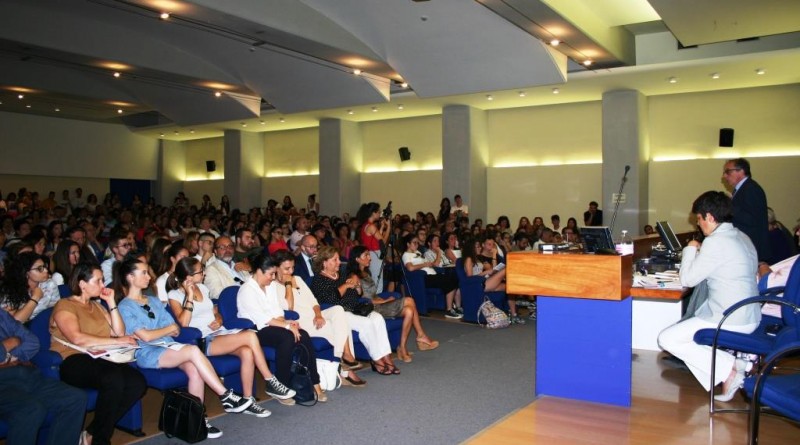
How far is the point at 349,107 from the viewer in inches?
561

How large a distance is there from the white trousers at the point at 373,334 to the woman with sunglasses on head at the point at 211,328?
3.50ft

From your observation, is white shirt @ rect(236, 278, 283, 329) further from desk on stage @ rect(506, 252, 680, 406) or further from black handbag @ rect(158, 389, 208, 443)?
desk on stage @ rect(506, 252, 680, 406)

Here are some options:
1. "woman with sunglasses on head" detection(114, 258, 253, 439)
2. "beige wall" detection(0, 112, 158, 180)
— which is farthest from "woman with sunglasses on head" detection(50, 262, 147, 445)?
"beige wall" detection(0, 112, 158, 180)

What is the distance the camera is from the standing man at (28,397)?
330 cm

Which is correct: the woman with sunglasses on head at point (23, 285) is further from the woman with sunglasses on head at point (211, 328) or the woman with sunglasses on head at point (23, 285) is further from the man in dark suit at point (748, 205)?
the man in dark suit at point (748, 205)

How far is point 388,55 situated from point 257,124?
22.3ft

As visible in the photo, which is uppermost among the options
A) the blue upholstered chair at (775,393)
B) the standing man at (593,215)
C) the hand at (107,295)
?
the standing man at (593,215)

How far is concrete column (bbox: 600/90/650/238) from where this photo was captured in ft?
40.5

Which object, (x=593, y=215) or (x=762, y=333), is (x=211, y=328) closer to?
(x=762, y=333)

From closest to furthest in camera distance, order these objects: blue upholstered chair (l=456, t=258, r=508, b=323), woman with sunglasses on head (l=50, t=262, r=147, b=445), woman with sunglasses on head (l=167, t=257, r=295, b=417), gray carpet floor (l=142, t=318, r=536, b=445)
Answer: woman with sunglasses on head (l=50, t=262, r=147, b=445), gray carpet floor (l=142, t=318, r=536, b=445), woman with sunglasses on head (l=167, t=257, r=295, b=417), blue upholstered chair (l=456, t=258, r=508, b=323)

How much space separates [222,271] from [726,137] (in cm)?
1020

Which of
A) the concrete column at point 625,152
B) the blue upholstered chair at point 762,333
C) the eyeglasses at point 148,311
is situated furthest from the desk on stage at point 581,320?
the concrete column at point 625,152

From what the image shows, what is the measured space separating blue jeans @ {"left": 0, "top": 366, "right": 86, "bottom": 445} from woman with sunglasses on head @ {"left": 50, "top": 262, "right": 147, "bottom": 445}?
0.18 meters

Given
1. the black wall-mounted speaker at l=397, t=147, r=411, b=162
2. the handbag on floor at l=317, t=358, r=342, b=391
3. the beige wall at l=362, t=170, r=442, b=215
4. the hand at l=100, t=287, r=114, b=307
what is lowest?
the handbag on floor at l=317, t=358, r=342, b=391
